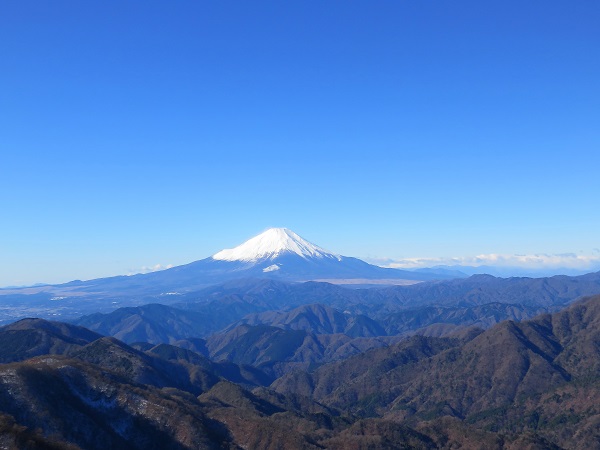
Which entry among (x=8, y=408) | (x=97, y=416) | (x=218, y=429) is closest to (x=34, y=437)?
(x=8, y=408)

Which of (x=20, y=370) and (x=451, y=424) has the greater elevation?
(x=20, y=370)

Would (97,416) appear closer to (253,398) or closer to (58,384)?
(58,384)

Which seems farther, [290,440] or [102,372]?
[102,372]

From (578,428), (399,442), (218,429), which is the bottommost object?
(578,428)

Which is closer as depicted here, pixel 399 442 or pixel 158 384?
pixel 399 442

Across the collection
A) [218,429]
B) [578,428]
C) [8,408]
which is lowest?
[578,428]

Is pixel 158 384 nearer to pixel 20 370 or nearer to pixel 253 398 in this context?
pixel 253 398

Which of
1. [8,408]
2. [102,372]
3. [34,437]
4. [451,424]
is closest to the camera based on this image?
[34,437]

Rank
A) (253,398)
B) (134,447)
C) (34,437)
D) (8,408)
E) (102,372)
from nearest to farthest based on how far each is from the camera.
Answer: (34,437) < (8,408) < (134,447) < (102,372) < (253,398)

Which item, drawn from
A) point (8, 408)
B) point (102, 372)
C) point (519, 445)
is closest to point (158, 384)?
point (102, 372)
